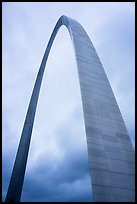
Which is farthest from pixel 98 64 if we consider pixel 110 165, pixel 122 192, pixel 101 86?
pixel 122 192

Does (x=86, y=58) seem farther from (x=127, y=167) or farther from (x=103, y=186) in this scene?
(x=103, y=186)

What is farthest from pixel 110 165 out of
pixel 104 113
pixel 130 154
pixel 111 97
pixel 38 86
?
pixel 38 86

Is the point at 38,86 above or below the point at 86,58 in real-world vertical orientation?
above

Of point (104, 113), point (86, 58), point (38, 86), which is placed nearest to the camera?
point (104, 113)

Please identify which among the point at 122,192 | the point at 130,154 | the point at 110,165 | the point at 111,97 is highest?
the point at 111,97

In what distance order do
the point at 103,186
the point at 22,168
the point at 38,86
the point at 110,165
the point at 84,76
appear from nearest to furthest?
→ the point at 103,186
the point at 110,165
the point at 84,76
the point at 22,168
the point at 38,86

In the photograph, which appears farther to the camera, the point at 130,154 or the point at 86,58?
the point at 86,58
